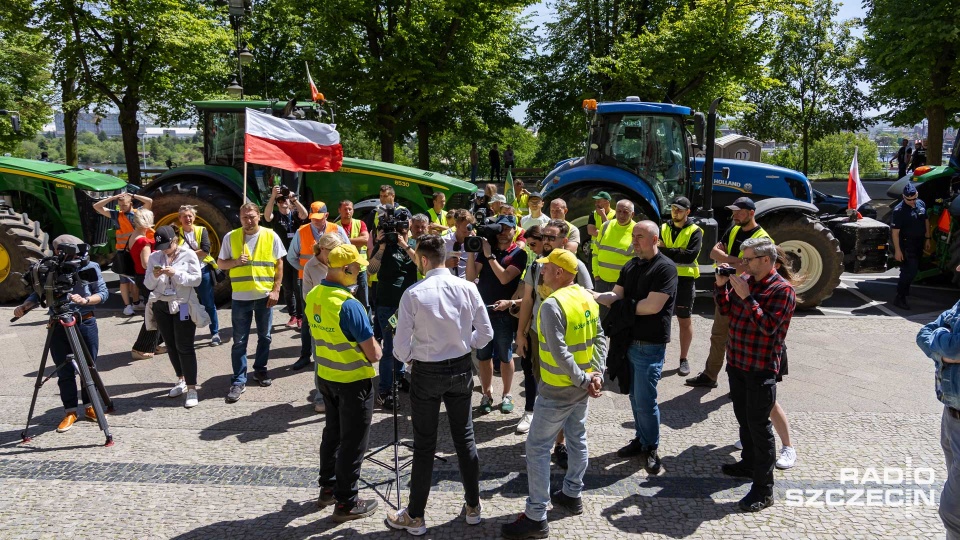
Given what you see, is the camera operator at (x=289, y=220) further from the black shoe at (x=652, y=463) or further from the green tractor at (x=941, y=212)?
the green tractor at (x=941, y=212)

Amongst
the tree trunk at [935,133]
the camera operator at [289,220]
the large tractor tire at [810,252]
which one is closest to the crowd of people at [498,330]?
the camera operator at [289,220]

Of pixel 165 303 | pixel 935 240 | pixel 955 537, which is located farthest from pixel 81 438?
pixel 935 240

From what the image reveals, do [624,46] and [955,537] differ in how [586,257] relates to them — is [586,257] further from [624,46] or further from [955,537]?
[624,46]

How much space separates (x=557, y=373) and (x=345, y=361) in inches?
49.7

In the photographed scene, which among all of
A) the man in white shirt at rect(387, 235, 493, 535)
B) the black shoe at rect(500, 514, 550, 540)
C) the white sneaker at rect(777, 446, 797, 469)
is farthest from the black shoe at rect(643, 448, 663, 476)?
the man in white shirt at rect(387, 235, 493, 535)

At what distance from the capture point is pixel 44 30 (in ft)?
56.1

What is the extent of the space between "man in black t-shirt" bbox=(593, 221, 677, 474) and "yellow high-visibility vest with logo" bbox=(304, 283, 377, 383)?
167 cm

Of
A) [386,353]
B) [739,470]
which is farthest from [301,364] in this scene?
[739,470]

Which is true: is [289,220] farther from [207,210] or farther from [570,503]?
[570,503]

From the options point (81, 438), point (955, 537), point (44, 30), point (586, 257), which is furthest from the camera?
point (44, 30)

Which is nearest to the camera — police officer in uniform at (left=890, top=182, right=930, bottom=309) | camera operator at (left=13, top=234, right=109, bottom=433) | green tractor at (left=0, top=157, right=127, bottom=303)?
camera operator at (left=13, top=234, right=109, bottom=433)

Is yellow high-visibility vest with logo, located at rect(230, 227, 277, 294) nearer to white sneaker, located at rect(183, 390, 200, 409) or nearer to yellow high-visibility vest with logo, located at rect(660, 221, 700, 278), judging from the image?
white sneaker, located at rect(183, 390, 200, 409)

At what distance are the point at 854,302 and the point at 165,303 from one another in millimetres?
8999

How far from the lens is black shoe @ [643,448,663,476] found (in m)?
4.81
